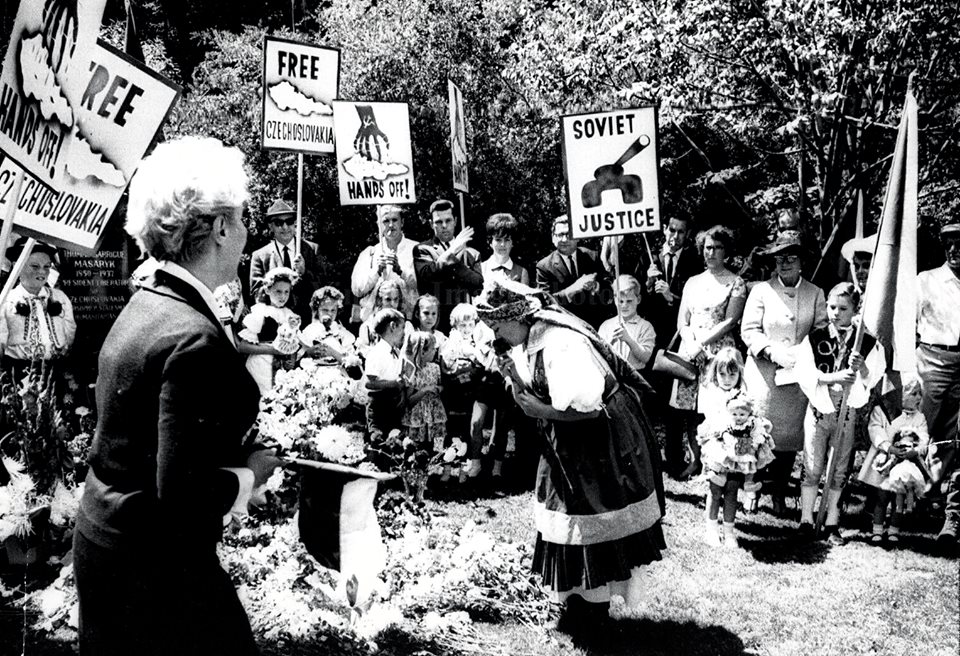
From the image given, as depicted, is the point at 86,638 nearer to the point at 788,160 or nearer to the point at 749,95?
the point at 749,95

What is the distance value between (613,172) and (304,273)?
10.3ft

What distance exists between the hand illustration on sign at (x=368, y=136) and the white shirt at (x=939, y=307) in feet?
15.2

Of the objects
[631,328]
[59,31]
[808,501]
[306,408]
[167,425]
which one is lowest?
[808,501]

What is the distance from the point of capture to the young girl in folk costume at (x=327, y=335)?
24.2ft

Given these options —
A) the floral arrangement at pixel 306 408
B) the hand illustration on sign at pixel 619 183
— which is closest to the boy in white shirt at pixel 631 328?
the hand illustration on sign at pixel 619 183

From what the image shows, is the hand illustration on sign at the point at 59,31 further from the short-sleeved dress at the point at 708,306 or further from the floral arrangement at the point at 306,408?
the short-sleeved dress at the point at 708,306

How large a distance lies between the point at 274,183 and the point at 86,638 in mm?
12423

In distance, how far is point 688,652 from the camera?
479 centimetres

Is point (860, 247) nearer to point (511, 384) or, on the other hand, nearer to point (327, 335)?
point (511, 384)

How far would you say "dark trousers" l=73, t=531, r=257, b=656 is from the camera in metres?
2.36

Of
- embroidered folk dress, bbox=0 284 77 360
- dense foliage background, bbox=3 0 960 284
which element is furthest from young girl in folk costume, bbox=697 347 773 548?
embroidered folk dress, bbox=0 284 77 360

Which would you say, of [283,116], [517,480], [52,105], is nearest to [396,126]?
[283,116]

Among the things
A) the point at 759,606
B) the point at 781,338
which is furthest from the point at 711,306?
the point at 759,606

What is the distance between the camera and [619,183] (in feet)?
22.5
